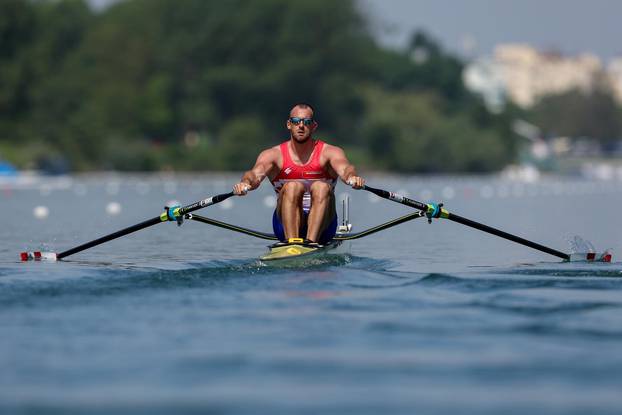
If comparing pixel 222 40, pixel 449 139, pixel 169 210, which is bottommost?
pixel 169 210

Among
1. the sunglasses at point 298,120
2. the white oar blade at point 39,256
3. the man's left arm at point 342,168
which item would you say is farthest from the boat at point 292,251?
the white oar blade at point 39,256

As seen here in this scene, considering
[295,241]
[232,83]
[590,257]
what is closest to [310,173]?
[295,241]

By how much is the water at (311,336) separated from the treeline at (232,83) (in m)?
74.7

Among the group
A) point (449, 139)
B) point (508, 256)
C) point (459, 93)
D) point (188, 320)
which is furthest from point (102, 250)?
point (459, 93)

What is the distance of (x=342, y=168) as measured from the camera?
15391 mm

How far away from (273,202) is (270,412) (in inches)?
1206

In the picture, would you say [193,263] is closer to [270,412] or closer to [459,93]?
[270,412]

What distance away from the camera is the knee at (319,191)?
15.1m

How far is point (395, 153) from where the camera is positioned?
321 ft

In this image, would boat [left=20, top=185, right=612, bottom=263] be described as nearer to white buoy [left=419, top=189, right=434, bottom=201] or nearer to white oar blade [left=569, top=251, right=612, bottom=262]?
white oar blade [left=569, top=251, right=612, bottom=262]

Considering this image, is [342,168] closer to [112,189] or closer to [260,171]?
[260,171]

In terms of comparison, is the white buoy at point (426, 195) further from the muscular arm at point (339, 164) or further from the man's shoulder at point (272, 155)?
the man's shoulder at point (272, 155)

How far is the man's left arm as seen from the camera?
15148 mm

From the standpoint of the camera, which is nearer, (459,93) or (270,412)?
(270,412)
